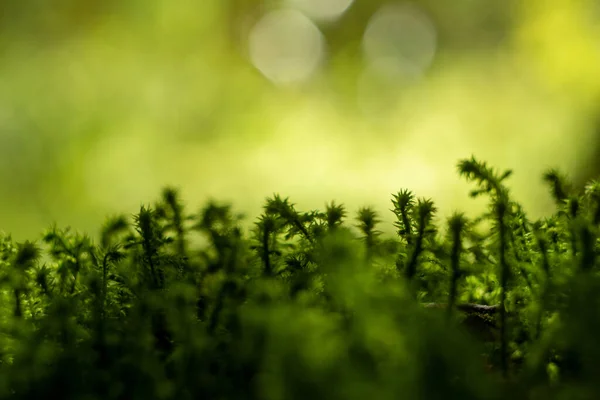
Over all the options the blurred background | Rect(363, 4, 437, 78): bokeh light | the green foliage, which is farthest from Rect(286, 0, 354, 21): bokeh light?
the green foliage

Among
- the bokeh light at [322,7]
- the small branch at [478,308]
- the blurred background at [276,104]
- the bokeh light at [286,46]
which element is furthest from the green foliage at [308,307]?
the bokeh light at [322,7]

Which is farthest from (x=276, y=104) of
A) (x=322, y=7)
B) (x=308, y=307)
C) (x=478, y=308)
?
(x=308, y=307)

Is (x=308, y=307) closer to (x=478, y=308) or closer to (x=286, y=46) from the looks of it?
(x=478, y=308)

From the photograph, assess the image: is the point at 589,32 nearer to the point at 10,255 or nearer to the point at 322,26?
the point at 322,26

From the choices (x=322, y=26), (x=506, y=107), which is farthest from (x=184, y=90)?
(x=506, y=107)

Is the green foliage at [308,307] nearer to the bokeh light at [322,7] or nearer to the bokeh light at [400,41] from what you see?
the bokeh light at [400,41]

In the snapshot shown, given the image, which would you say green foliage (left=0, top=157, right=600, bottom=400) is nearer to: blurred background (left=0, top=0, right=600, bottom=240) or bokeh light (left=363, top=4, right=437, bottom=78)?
blurred background (left=0, top=0, right=600, bottom=240)
